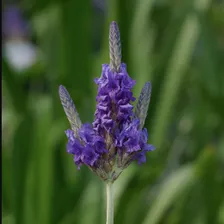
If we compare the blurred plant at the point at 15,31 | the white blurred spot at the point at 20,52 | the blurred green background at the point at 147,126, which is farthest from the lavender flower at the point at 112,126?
the blurred plant at the point at 15,31

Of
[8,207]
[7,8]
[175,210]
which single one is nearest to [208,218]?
[175,210]

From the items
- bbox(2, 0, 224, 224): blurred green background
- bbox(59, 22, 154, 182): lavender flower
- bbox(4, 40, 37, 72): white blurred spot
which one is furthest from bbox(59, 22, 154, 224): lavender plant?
bbox(4, 40, 37, 72): white blurred spot

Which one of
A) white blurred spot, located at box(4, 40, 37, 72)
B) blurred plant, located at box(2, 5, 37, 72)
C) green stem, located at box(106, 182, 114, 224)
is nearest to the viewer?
green stem, located at box(106, 182, 114, 224)

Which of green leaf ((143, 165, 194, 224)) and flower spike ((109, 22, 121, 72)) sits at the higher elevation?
flower spike ((109, 22, 121, 72))

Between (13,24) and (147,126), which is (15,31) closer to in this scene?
(13,24)

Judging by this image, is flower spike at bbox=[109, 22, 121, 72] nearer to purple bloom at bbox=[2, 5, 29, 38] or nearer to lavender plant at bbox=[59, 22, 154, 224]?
lavender plant at bbox=[59, 22, 154, 224]

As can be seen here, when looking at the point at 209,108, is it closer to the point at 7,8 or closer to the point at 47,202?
the point at 47,202

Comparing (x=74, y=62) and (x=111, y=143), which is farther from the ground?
(x=74, y=62)
